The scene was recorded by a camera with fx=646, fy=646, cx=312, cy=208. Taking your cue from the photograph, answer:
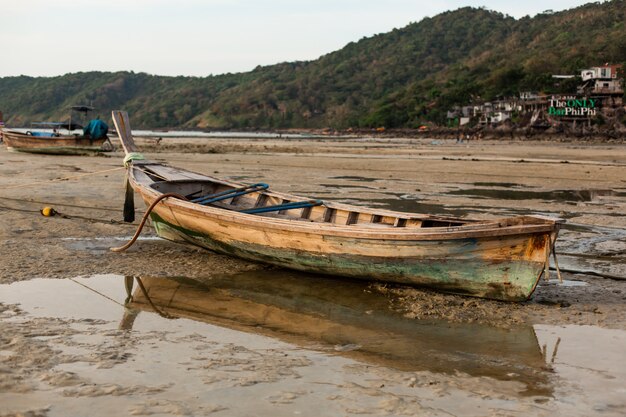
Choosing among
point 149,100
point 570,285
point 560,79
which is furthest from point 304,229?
point 149,100

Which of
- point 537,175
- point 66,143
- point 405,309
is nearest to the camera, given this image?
point 405,309

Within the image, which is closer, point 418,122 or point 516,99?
point 516,99

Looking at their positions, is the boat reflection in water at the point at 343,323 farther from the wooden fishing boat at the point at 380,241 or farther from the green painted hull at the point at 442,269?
the wooden fishing boat at the point at 380,241

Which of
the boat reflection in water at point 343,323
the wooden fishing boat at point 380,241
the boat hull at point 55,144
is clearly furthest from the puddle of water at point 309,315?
the boat hull at point 55,144

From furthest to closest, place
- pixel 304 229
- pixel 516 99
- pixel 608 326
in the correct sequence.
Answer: pixel 516 99 < pixel 304 229 < pixel 608 326

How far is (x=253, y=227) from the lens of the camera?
7625 millimetres

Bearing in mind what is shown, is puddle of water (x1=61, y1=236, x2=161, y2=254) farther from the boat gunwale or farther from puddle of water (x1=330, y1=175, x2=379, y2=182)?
puddle of water (x1=330, y1=175, x2=379, y2=182)

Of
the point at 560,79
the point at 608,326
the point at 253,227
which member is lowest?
the point at 608,326

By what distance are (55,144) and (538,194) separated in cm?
2065

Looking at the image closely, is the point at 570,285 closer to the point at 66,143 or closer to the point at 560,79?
the point at 66,143

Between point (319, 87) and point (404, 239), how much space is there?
5965 inches

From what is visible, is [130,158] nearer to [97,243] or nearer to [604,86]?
[97,243]

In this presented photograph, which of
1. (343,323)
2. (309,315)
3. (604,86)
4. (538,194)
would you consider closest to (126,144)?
(309,315)

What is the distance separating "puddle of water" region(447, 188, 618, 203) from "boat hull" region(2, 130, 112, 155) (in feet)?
58.6
